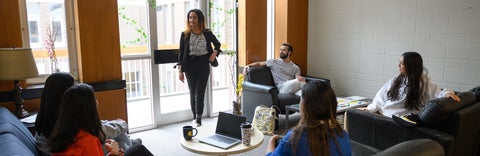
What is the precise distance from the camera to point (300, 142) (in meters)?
1.65

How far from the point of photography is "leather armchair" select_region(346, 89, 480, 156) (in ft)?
8.22

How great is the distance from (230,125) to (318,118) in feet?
3.80

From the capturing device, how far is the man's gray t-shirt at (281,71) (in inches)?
184

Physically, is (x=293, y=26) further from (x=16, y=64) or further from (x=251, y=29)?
(x=16, y=64)

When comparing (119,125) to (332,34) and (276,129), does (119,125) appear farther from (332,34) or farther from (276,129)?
(332,34)

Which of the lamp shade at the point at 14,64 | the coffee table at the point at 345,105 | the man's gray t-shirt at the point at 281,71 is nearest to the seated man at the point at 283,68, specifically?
the man's gray t-shirt at the point at 281,71

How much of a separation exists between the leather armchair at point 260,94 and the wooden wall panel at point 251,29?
353 millimetres

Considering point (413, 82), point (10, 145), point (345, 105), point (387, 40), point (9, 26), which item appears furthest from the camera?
point (387, 40)

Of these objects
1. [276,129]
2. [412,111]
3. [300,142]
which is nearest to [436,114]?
[412,111]

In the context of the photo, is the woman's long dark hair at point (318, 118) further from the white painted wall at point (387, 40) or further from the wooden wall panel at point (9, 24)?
the white painted wall at point (387, 40)

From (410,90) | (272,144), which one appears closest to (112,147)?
(272,144)

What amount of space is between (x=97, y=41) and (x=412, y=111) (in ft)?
9.95

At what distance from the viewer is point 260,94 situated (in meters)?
4.22

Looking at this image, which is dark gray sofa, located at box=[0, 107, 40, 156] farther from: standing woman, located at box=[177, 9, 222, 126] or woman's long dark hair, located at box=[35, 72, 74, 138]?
standing woman, located at box=[177, 9, 222, 126]
